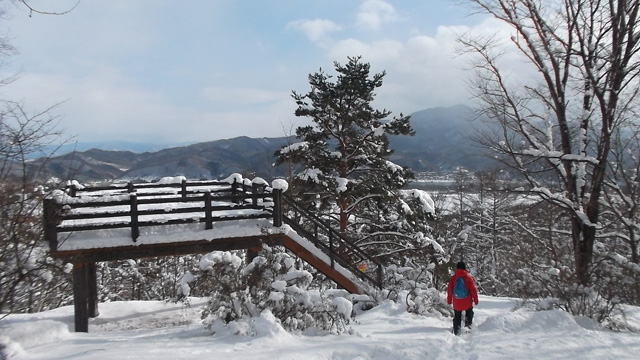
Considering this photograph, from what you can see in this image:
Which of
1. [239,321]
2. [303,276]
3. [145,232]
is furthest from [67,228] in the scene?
[303,276]

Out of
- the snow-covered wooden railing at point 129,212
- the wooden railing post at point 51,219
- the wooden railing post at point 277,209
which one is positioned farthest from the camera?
the wooden railing post at point 277,209

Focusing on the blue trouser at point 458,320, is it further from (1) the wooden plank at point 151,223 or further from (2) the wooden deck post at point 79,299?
(2) the wooden deck post at point 79,299

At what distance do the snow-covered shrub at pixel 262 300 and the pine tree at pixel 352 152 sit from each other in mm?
7465

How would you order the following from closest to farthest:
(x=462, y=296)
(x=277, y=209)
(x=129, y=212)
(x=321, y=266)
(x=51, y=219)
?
(x=51, y=219), (x=462, y=296), (x=129, y=212), (x=277, y=209), (x=321, y=266)

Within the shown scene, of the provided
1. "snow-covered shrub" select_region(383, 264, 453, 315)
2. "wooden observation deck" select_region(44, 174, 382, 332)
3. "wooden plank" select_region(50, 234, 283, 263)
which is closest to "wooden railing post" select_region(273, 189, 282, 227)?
"wooden observation deck" select_region(44, 174, 382, 332)

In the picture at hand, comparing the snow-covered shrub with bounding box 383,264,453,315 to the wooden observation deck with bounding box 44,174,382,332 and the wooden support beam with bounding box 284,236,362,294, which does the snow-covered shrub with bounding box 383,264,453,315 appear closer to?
the wooden observation deck with bounding box 44,174,382,332

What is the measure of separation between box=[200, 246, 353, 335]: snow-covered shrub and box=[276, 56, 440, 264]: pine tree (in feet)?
24.5

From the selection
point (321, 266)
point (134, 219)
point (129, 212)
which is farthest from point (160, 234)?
point (321, 266)

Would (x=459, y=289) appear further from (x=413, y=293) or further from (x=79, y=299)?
(x=79, y=299)

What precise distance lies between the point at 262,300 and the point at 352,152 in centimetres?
981

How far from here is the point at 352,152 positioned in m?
15.5

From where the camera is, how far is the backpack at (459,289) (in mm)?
7266

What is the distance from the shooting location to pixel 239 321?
20.2ft

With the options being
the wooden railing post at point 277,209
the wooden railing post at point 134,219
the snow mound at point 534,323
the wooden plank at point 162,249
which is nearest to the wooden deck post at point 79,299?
the wooden plank at point 162,249
